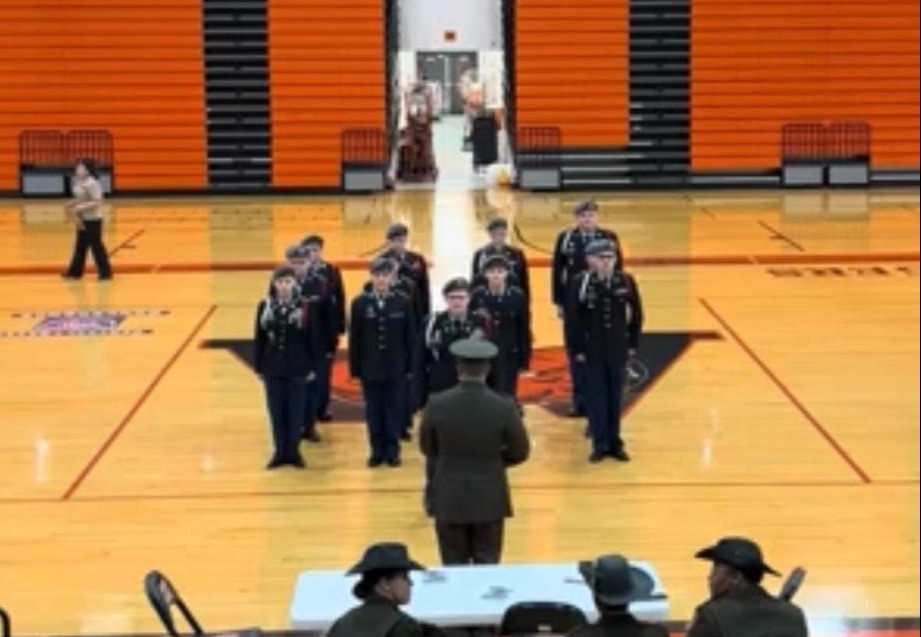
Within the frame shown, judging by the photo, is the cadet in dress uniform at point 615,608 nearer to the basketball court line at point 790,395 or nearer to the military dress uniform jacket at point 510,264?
the basketball court line at point 790,395

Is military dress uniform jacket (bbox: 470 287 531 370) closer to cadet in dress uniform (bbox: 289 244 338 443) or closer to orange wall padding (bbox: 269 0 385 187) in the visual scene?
cadet in dress uniform (bbox: 289 244 338 443)

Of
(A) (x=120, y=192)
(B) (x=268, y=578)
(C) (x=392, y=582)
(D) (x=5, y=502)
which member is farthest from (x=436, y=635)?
(A) (x=120, y=192)

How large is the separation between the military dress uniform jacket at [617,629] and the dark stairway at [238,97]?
2624 centimetres

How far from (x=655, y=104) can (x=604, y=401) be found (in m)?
19.7

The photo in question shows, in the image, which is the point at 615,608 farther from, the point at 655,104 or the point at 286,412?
the point at 655,104

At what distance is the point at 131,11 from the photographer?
3034 cm

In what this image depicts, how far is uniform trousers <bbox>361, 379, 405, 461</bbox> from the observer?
1191 centimetres

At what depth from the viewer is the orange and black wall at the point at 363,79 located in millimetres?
30406

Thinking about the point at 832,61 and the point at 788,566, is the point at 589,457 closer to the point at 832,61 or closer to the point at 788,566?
the point at 788,566

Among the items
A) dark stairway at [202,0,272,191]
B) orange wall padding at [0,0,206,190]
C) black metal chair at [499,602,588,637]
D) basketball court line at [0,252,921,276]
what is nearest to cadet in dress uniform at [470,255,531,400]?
black metal chair at [499,602,588,637]

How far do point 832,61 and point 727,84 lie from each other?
6.45ft

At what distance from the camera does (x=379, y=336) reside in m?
11.7

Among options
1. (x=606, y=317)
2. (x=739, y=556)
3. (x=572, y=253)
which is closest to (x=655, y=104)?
(x=572, y=253)

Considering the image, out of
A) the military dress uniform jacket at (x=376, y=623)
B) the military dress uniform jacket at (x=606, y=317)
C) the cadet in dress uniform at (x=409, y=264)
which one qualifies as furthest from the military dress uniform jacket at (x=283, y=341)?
the military dress uniform jacket at (x=376, y=623)
